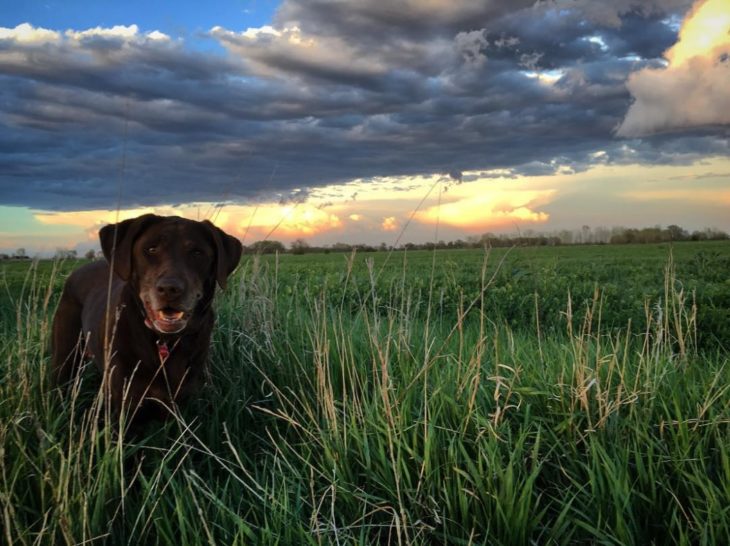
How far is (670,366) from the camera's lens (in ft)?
15.4

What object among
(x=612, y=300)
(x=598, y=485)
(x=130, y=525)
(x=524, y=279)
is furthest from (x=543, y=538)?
(x=524, y=279)

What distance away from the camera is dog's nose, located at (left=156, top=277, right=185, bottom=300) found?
12.4ft

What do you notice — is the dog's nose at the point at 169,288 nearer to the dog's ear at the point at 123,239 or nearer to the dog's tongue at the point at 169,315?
the dog's tongue at the point at 169,315

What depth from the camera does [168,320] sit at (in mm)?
3875

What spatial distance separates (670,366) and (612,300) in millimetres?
5317

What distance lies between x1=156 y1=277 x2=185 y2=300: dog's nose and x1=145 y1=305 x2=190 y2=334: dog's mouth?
4.1 inches

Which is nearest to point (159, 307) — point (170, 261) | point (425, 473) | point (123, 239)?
point (170, 261)

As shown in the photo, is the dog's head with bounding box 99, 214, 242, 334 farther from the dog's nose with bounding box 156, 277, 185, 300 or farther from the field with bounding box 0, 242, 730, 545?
the field with bounding box 0, 242, 730, 545

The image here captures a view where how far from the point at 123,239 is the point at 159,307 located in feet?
2.41

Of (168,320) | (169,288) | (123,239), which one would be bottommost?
(168,320)

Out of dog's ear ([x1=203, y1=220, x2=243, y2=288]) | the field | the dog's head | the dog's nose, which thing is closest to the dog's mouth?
the dog's head

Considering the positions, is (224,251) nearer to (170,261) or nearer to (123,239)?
(170,261)

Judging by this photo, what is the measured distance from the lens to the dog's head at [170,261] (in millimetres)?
3875

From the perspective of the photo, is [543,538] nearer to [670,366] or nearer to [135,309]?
[670,366]
